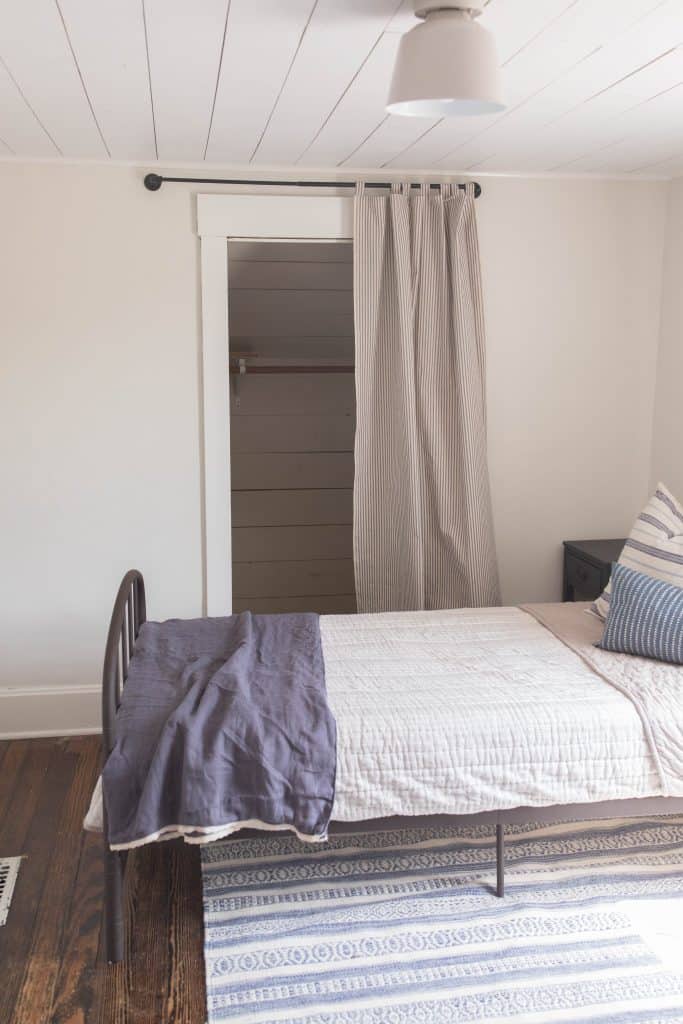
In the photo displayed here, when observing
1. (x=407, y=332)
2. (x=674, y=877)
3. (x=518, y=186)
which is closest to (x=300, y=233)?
(x=407, y=332)

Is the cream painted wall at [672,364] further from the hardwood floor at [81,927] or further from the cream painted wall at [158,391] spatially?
the hardwood floor at [81,927]

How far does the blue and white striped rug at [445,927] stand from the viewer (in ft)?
7.02

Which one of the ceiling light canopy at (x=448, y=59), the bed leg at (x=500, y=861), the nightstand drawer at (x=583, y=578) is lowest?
the bed leg at (x=500, y=861)

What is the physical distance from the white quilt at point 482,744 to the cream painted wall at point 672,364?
4.94ft

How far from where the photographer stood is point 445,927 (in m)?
2.42

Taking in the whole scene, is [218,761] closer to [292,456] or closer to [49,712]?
[49,712]

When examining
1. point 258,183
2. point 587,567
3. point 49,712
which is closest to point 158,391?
point 258,183

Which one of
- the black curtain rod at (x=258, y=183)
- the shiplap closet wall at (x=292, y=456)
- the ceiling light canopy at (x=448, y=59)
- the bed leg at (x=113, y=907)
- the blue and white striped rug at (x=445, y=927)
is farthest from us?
the shiplap closet wall at (x=292, y=456)

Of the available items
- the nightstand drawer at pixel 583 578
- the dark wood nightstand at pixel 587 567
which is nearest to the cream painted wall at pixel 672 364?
the dark wood nightstand at pixel 587 567

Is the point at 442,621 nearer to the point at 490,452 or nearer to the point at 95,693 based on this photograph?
the point at 490,452

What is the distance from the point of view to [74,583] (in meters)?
3.64

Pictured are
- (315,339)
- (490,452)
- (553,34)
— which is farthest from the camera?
(315,339)

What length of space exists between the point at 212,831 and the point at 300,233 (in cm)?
231

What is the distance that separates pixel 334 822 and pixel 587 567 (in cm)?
180
